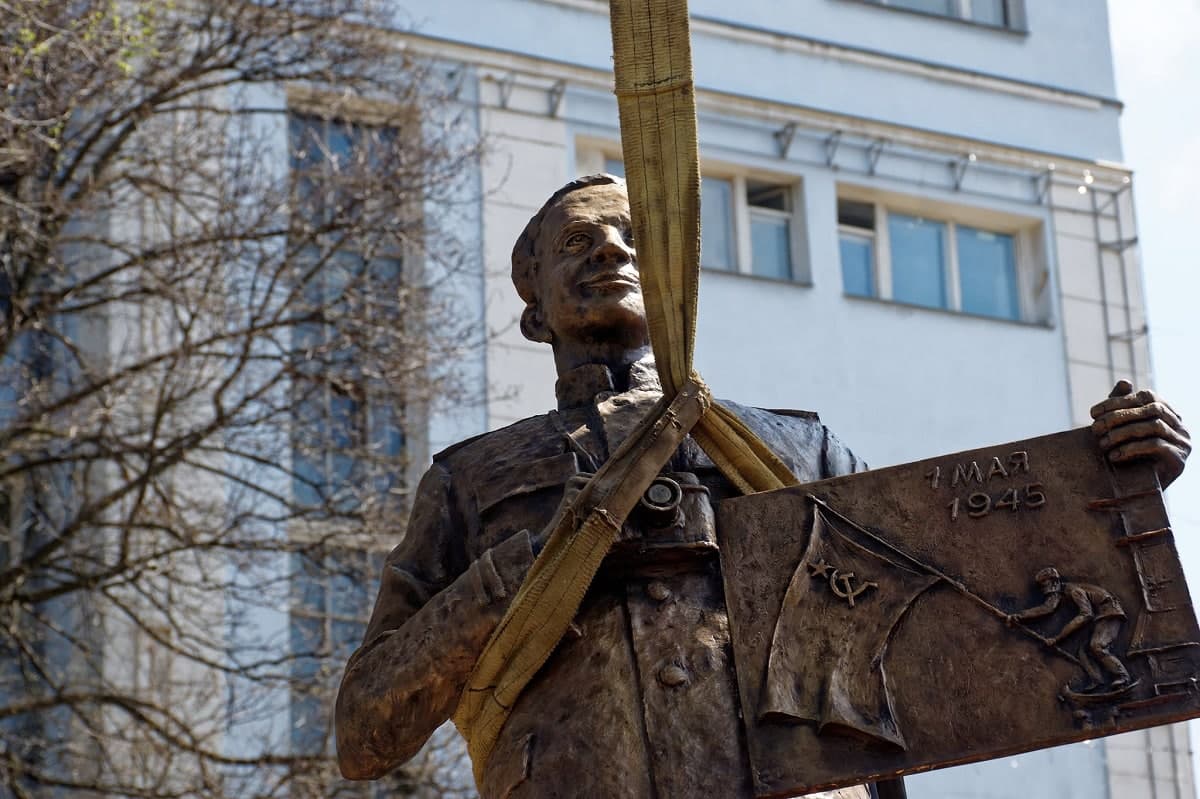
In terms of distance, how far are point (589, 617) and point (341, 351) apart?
35.9ft

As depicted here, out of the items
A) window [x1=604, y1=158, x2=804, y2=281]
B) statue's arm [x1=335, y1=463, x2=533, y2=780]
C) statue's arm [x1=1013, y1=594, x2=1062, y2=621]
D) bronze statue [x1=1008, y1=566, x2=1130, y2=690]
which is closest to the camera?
bronze statue [x1=1008, y1=566, x2=1130, y2=690]

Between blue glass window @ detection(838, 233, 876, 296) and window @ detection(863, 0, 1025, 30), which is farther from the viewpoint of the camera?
window @ detection(863, 0, 1025, 30)

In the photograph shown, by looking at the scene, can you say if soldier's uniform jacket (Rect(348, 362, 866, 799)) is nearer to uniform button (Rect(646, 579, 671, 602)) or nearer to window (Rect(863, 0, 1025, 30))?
uniform button (Rect(646, 579, 671, 602))

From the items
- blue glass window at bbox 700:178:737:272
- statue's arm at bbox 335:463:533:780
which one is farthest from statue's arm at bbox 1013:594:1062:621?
blue glass window at bbox 700:178:737:272

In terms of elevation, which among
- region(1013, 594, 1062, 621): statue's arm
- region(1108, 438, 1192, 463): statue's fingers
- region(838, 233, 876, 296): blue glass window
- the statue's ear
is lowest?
region(1013, 594, 1062, 621): statue's arm

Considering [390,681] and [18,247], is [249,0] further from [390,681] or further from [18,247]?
[390,681]

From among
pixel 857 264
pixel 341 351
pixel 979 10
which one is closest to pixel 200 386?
pixel 341 351


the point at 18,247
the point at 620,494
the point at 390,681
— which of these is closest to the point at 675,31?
the point at 620,494

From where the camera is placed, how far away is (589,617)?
6.04 m

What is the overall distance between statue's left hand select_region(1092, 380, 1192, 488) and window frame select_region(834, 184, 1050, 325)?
18211 mm

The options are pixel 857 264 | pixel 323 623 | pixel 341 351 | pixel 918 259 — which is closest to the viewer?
pixel 341 351

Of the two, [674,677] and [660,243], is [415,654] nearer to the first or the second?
[674,677]

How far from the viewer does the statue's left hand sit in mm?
5742

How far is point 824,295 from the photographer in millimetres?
23859
